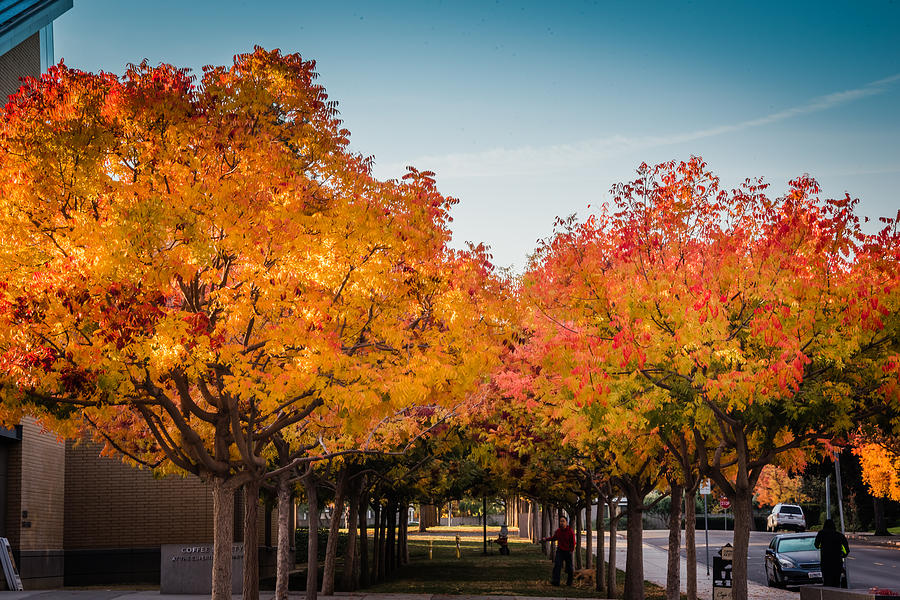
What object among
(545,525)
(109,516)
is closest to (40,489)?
(109,516)

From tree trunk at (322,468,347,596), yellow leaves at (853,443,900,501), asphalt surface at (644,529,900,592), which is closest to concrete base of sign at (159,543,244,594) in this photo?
tree trunk at (322,468,347,596)

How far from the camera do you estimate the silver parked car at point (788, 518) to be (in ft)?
209

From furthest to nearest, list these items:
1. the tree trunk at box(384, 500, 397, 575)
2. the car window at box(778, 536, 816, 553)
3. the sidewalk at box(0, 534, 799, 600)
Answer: the tree trunk at box(384, 500, 397, 575), the car window at box(778, 536, 816, 553), the sidewalk at box(0, 534, 799, 600)

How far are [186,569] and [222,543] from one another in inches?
419

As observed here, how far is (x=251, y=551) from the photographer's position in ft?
50.9

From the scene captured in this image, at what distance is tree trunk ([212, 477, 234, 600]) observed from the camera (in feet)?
41.7

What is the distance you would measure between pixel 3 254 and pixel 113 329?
1564mm

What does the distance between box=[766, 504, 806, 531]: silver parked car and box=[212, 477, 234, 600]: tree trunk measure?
5756cm

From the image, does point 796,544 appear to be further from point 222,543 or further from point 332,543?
point 222,543

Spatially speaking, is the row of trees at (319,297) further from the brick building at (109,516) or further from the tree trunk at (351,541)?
the brick building at (109,516)

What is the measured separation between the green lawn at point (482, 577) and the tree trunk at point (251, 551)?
11135 millimetres

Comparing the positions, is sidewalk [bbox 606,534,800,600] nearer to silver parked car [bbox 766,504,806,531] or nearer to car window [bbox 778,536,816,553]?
car window [bbox 778,536,816,553]

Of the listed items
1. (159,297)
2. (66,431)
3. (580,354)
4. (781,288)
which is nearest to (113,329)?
(159,297)

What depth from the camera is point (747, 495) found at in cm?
1569
